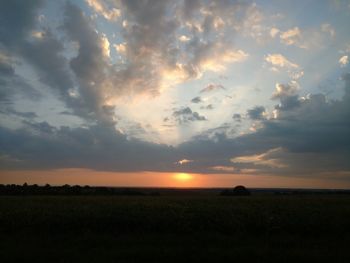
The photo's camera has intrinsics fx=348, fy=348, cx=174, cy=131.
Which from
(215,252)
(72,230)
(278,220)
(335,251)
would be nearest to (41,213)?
(72,230)

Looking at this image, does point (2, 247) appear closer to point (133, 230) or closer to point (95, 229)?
point (95, 229)

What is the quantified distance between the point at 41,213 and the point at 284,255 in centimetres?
1593

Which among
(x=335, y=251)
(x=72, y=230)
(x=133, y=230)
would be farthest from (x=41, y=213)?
(x=335, y=251)

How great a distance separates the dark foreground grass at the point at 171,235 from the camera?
1527cm

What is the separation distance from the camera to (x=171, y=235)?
20297 millimetres

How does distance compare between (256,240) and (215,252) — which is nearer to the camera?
(215,252)

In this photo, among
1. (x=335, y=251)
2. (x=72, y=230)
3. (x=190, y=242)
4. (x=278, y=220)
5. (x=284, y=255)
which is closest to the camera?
(x=284, y=255)

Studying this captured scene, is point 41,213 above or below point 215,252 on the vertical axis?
above

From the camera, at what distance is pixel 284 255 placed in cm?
1558

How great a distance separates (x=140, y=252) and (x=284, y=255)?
6460 millimetres

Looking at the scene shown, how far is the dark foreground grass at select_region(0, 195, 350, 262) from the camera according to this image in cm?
1527

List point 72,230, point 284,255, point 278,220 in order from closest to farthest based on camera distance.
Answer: point 284,255 → point 72,230 → point 278,220

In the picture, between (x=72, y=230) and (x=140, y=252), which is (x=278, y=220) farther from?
(x=72, y=230)

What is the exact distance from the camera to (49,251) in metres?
15.9
